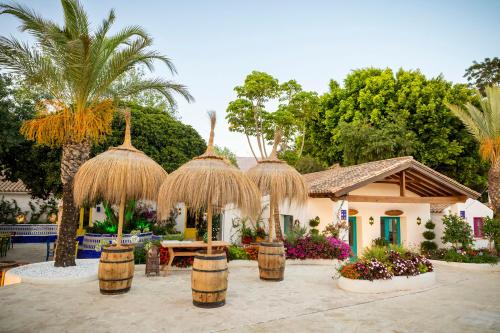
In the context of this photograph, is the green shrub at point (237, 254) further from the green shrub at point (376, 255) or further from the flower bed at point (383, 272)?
A: the green shrub at point (376, 255)

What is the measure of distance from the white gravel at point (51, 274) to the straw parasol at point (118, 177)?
2232 millimetres

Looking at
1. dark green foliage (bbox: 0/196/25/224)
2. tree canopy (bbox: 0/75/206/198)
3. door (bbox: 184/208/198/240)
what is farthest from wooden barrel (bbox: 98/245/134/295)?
dark green foliage (bbox: 0/196/25/224)

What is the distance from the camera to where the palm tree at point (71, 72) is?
337 inches

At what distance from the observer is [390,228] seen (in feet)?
51.0

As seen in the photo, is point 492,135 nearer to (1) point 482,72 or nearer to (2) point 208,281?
(2) point 208,281

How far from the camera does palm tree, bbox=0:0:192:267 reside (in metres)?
8.56

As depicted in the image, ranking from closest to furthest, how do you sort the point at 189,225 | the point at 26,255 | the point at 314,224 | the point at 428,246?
the point at 314,224
the point at 428,246
the point at 26,255
the point at 189,225

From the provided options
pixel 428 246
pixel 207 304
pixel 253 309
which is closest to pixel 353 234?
pixel 428 246

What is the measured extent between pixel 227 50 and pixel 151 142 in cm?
648

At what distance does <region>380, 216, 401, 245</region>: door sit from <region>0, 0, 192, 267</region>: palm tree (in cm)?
1243

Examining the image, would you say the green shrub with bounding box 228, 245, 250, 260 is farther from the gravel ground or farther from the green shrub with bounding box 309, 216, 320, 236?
the gravel ground

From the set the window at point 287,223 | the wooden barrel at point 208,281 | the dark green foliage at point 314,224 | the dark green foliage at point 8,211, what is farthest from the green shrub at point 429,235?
the dark green foliage at point 8,211

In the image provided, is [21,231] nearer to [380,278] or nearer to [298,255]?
[298,255]

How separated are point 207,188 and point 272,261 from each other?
11.4ft
